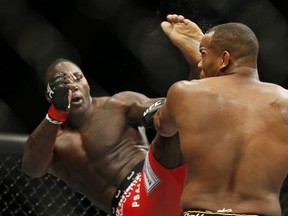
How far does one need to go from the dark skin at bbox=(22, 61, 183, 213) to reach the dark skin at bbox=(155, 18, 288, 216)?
2.76ft

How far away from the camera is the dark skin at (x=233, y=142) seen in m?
1.73

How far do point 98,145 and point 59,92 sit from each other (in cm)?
42

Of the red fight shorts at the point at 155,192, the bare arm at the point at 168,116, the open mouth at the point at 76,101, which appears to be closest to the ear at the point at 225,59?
the bare arm at the point at 168,116

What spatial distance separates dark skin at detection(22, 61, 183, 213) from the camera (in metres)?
2.67

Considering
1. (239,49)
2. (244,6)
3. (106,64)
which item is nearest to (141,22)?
(106,64)

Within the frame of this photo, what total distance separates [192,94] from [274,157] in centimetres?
28

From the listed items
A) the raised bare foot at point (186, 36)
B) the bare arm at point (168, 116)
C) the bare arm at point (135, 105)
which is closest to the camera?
the bare arm at point (168, 116)

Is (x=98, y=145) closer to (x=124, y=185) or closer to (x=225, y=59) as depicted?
(x=124, y=185)

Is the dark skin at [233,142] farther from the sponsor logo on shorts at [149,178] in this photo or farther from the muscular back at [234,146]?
the sponsor logo on shorts at [149,178]

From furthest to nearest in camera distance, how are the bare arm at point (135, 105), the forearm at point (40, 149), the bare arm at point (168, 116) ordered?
the bare arm at point (135, 105) < the forearm at point (40, 149) < the bare arm at point (168, 116)

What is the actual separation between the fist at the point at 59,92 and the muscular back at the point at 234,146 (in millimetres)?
677

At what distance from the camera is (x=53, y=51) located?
164 inches

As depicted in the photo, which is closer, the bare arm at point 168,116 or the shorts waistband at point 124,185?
the bare arm at point 168,116

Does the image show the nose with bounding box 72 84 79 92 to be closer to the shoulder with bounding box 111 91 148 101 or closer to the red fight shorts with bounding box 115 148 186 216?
the shoulder with bounding box 111 91 148 101
